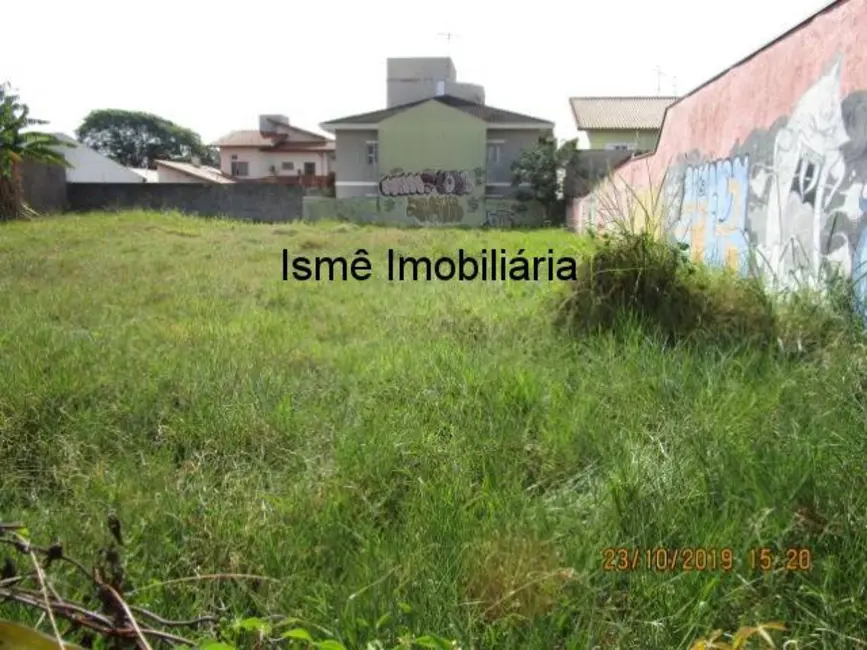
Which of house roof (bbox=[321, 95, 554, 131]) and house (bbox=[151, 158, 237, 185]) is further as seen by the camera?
house (bbox=[151, 158, 237, 185])

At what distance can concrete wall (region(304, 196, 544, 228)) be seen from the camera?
920 inches

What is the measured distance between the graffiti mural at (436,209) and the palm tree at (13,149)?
12.1 meters

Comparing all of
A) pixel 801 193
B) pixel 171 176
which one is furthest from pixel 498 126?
pixel 171 176

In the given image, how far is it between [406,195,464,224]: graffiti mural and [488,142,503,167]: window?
2.56 meters

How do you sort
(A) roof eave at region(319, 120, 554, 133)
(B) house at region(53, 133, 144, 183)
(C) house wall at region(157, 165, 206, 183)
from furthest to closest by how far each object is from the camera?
(C) house wall at region(157, 165, 206, 183)
(B) house at region(53, 133, 144, 183)
(A) roof eave at region(319, 120, 554, 133)

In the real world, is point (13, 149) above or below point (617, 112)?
below

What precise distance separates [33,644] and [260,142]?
46163mm

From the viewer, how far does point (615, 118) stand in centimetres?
3105

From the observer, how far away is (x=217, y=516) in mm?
2248

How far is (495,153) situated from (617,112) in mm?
9390

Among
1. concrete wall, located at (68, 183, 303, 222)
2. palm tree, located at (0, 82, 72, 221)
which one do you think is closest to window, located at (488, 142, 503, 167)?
concrete wall, located at (68, 183, 303, 222)

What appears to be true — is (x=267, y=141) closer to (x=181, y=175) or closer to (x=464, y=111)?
(x=181, y=175)

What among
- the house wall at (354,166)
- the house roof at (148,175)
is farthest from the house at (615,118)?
the house roof at (148,175)

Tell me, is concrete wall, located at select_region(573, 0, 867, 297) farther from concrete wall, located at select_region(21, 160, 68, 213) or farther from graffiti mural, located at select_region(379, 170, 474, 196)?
concrete wall, located at select_region(21, 160, 68, 213)
